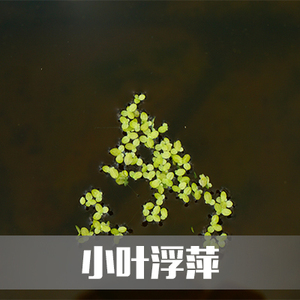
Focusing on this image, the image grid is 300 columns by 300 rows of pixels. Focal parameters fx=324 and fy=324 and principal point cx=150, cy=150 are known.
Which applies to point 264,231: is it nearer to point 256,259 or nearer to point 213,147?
point 256,259

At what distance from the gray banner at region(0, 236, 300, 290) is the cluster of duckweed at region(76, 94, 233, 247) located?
87 millimetres

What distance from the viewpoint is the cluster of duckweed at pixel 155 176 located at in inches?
62.3

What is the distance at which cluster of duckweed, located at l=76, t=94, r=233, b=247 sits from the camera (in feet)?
5.19

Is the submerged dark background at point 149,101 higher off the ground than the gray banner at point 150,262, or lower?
higher

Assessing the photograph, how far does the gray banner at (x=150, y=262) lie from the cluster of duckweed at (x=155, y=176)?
87 mm

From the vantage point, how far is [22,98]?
173 centimetres

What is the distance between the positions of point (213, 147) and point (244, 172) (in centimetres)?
21

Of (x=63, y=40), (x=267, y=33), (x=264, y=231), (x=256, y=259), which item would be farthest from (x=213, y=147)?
(x=63, y=40)

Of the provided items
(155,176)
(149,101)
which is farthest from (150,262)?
(149,101)

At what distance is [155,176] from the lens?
5.37 feet

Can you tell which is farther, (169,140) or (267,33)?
(267,33)

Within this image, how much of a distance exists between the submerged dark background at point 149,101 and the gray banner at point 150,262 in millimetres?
60

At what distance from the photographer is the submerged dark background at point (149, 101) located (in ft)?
5.36

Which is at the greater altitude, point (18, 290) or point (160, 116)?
point (160, 116)
